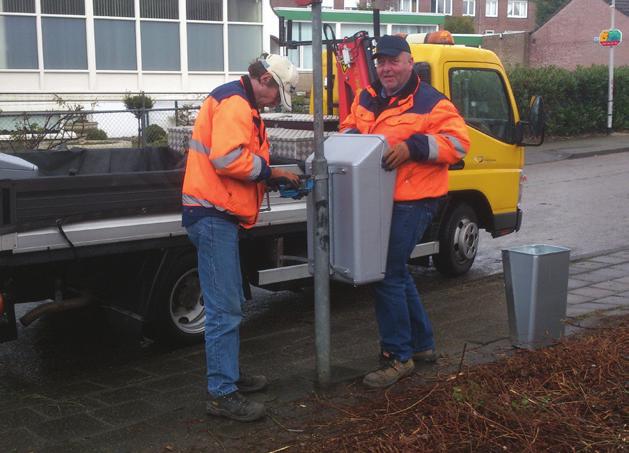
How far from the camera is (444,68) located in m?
7.71

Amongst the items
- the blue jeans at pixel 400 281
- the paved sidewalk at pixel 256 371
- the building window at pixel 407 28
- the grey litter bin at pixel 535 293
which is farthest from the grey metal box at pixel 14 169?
the building window at pixel 407 28

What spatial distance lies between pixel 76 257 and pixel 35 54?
2415 centimetres

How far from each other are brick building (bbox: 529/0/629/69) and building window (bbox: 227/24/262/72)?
1172 inches

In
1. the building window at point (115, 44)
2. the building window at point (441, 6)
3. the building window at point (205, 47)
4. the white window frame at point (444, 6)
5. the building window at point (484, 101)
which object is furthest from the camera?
the white window frame at point (444, 6)

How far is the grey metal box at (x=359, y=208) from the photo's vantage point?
4.73m

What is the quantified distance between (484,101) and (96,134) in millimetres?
10150

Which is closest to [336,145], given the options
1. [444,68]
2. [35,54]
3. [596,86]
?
[444,68]

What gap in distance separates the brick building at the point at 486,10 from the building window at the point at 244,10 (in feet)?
118

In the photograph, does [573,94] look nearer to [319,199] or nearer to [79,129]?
[79,129]

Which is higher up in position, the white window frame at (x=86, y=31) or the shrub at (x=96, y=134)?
the white window frame at (x=86, y=31)

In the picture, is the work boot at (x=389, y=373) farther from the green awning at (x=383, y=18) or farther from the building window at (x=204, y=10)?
the green awning at (x=383, y=18)

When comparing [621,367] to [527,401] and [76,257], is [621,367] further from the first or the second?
[76,257]

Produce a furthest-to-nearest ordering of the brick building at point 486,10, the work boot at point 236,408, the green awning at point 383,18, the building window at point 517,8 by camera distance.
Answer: the building window at point 517,8 < the brick building at point 486,10 < the green awning at point 383,18 < the work boot at point 236,408

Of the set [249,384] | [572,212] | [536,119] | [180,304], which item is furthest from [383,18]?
[249,384]
